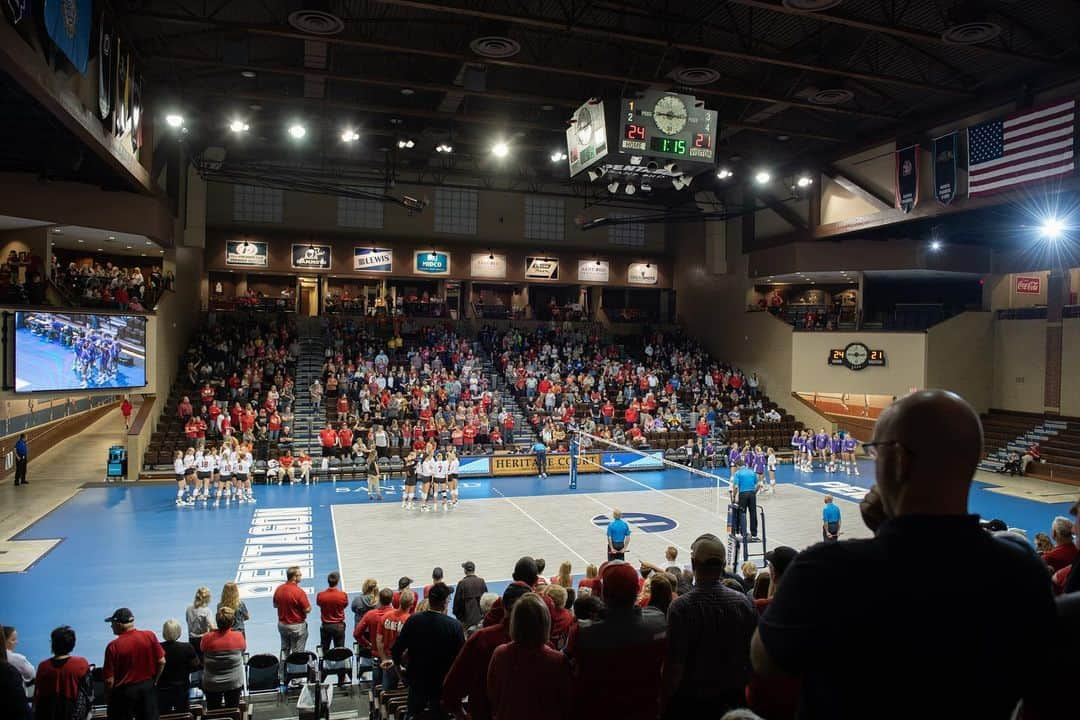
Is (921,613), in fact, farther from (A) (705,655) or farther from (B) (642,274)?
(B) (642,274)

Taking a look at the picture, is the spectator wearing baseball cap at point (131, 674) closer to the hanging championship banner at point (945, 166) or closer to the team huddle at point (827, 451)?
the hanging championship banner at point (945, 166)

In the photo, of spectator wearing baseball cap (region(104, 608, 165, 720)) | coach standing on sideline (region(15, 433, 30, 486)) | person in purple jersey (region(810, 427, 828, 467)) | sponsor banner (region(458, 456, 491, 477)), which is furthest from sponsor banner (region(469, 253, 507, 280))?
spectator wearing baseball cap (region(104, 608, 165, 720))

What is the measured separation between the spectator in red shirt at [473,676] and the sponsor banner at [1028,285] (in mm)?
34416

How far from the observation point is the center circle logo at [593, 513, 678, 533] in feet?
58.6

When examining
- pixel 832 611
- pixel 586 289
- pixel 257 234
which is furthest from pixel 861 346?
pixel 832 611

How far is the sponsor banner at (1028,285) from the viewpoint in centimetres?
3131

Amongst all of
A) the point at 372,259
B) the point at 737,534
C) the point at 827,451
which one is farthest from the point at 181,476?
the point at 827,451

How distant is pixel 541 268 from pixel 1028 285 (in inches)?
857

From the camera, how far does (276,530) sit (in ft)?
56.1

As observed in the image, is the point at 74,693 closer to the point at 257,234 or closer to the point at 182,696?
the point at 182,696

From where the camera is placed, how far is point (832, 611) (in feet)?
5.41

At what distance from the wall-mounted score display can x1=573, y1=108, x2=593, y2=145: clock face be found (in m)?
18.8

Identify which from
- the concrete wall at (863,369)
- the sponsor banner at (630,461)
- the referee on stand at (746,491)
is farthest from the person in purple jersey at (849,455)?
the referee on stand at (746,491)

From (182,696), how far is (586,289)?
34620 mm
